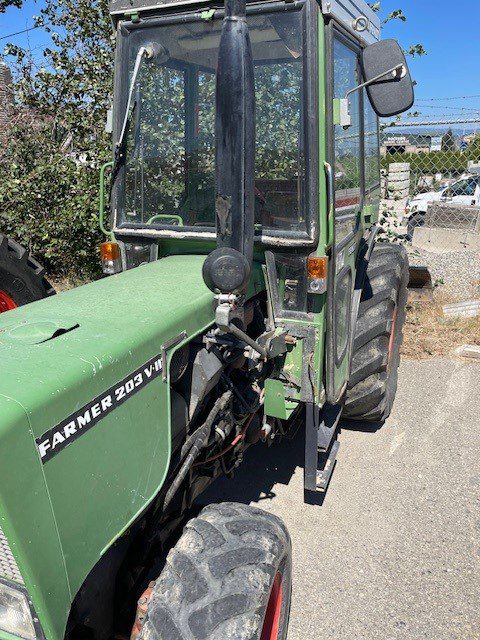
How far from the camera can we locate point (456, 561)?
8.89ft

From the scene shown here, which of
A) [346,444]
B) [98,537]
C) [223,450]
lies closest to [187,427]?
[223,450]

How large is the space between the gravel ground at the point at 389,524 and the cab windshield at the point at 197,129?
5.15 feet

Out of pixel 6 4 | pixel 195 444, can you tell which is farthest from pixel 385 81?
pixel 6 4

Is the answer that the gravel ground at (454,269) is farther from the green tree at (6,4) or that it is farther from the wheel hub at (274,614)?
the green tree at (6,4)

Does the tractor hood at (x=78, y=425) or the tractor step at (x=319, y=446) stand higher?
the tractor hood at (x=78, y=425)

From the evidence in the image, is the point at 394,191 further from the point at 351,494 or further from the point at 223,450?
the point at 223,450

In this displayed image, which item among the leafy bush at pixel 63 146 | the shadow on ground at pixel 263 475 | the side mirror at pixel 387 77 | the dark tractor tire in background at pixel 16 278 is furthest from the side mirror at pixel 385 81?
the leafy bush at pixel 63 146

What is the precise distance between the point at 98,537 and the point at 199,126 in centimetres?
192

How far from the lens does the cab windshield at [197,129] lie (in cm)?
238

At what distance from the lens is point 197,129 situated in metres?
2.69

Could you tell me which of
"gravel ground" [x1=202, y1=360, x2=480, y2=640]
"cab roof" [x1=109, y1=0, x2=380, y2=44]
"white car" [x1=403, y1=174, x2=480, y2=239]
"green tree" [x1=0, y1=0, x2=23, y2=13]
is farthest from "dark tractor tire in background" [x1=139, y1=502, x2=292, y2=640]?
"white car" [x1=403, y1=174, x2=480, y2=239]

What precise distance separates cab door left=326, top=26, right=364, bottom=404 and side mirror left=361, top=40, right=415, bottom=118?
0.52 ft

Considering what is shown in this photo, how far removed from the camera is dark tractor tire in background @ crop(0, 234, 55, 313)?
12.1 feet

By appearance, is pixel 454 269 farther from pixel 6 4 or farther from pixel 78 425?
pixel 78 425
